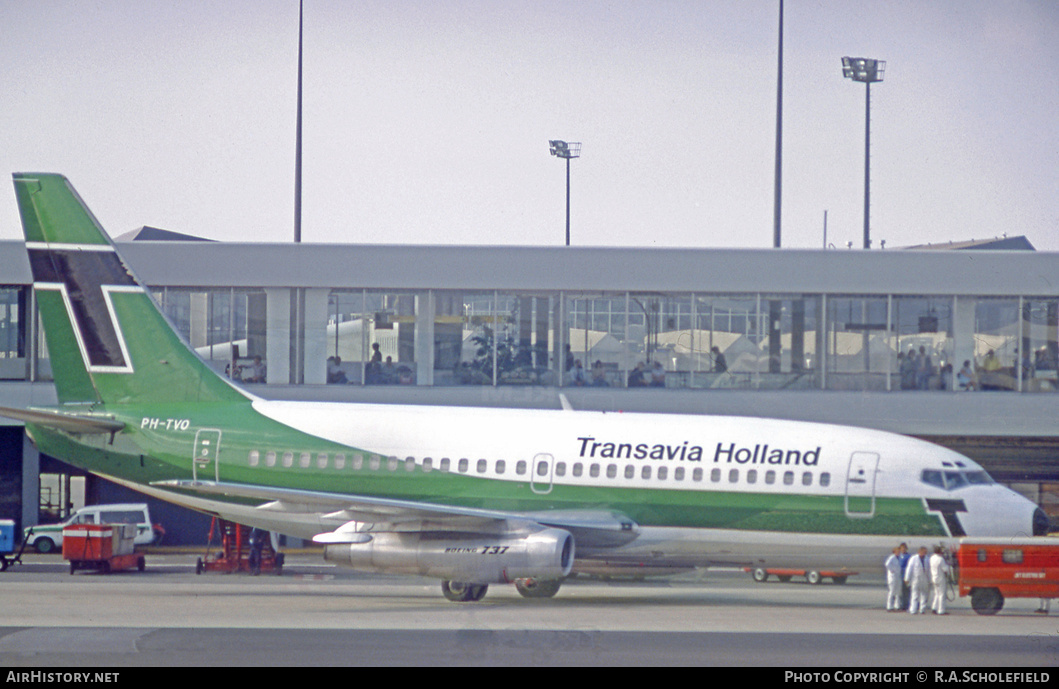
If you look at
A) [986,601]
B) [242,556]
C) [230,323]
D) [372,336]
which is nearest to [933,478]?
[986,601]

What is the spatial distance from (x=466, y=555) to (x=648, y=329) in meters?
14.7

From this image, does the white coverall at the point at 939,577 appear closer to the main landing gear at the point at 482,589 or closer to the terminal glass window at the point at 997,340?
the main landing gear at the point at 482,589

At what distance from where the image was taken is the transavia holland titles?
2284 cm

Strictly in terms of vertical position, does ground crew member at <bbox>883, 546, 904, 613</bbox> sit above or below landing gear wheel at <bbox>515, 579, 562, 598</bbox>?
above

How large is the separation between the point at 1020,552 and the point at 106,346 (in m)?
19.9

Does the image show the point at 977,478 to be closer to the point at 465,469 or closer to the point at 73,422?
the point at 465,469

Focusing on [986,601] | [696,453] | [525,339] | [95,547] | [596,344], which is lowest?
[95,547]

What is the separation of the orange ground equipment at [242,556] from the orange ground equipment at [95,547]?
218 centimetres

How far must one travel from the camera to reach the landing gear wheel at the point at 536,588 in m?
24.4

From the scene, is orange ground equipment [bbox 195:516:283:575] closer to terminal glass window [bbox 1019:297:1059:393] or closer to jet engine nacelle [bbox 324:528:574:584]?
jet engine nacelle [bbox 324:528:574:584]

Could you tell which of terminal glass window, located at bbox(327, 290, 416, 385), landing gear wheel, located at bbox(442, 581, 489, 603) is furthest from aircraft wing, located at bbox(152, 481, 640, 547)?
terminal glass window, located at bbox(327, 290, 416, 385)

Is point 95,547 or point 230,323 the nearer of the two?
point 95,547

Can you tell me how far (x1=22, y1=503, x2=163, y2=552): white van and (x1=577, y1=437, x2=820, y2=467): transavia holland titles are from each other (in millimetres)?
18361

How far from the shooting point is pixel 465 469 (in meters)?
24.0
